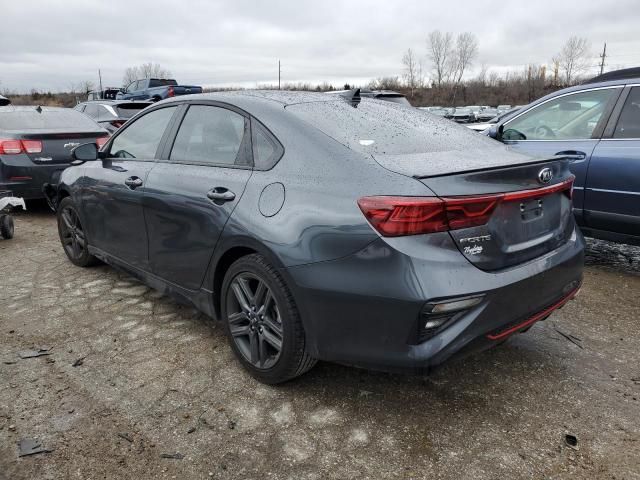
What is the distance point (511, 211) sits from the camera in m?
2.40

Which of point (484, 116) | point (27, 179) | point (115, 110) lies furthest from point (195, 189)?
point (484, 116)

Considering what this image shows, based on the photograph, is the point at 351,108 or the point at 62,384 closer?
the point at 62,384

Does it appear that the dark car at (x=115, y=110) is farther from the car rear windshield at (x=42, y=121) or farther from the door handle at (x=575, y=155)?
the door handle at (x=575, y=155)

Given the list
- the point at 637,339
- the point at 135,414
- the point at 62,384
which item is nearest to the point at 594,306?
the point at 637,339

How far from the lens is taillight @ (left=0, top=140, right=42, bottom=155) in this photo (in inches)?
266

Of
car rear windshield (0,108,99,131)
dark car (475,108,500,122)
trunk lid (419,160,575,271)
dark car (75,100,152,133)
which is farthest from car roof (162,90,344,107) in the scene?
dark car (475,108,500,122)

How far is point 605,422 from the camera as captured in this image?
253 cm

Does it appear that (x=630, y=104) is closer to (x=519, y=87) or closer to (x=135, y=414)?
(x=135, y=414)

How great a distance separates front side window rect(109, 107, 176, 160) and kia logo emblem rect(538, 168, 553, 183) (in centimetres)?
239

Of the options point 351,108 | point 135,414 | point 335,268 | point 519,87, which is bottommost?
point 135,414

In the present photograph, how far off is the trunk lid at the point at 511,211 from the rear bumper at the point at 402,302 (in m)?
0.07

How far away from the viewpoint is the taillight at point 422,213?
218cm

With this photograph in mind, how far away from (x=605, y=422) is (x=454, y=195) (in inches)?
53.8

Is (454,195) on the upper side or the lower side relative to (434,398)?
upper
